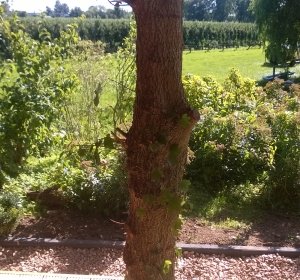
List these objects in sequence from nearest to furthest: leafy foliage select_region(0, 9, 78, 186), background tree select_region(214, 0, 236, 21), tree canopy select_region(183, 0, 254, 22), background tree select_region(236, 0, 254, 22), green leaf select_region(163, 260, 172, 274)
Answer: green leaf select_region(163, 260, 172, 274) < leafy foliage select_region(0, 9, 78, 186) < tree canopy select_region(183, 0, 254, 22) < background tree select_region(214, 0, 236, 21) < background tree select_region(236, 0, 254, 22)

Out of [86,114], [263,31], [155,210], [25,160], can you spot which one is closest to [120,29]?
[263,31]

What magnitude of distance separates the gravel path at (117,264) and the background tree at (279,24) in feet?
37.1

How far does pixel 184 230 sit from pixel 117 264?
77cm

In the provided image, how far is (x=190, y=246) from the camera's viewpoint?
11.8 ft

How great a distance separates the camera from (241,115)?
16.6ft

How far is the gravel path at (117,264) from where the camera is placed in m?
3.30

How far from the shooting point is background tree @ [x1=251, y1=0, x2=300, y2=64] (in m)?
13.3

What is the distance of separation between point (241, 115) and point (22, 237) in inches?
111

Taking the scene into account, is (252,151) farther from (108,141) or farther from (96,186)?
(108,141)

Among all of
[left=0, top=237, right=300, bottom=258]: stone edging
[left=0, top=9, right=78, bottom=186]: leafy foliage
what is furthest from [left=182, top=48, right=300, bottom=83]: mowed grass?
[left=0, top=237, right=300, bottom=258]: stone edging

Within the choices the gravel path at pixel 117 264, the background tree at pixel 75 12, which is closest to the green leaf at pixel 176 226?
the gravel path at pixel 117 264

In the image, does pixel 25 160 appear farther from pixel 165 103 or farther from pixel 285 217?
pixel 165 103

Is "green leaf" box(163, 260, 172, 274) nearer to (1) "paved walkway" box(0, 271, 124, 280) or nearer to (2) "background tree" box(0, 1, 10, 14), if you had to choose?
(1) "paved walkway" box(0, 271, 124, 280)

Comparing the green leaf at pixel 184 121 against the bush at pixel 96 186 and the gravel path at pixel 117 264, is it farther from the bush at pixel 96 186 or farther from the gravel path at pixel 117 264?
the bush at pixel 96 186
